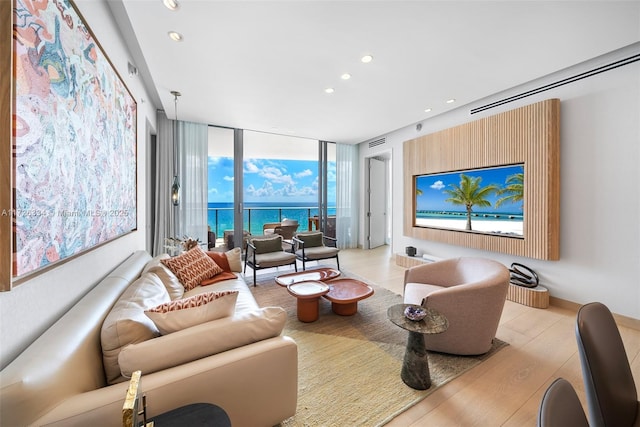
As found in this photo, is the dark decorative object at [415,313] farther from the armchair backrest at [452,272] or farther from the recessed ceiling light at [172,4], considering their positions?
the recessed ceiling light at [172,4]

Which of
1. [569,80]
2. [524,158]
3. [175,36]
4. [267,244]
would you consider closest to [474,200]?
[524,158]

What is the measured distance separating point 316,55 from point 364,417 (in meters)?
3.01

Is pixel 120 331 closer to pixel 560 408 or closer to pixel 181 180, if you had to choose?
pixel 560 408

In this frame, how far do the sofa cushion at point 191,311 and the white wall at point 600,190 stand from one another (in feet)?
12.3

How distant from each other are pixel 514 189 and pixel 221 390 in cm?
393

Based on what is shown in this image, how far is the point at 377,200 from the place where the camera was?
6.55 metres

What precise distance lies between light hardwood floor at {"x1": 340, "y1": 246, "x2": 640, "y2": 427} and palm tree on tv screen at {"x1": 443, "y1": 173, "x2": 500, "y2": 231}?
5.09ft

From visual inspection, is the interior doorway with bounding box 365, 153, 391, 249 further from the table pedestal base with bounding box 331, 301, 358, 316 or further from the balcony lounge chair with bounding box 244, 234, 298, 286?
the table pedestal base with bounding box 331, 301, 358, 316

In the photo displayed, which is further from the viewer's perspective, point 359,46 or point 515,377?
point 359,46

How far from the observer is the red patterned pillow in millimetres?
2459

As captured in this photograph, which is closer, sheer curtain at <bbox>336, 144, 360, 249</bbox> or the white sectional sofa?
the white sectional sofa

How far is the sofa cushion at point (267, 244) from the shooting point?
153 inches

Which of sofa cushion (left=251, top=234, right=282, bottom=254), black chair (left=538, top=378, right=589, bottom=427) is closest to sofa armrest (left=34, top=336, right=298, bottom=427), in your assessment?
black chair (left=538, top=378, right=589, bottom=427)

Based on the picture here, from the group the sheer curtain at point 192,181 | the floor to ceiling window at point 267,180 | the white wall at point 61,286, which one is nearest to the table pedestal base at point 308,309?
the white wall at point 61,286
